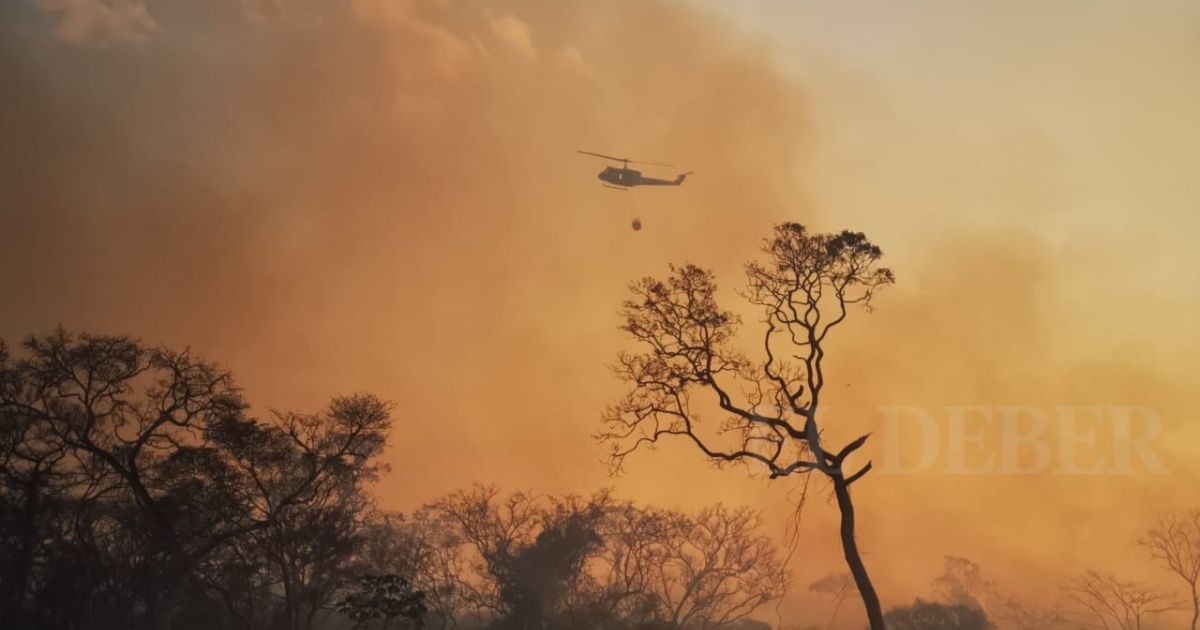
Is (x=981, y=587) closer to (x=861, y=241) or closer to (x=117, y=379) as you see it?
Answer: (x=861, y=241)

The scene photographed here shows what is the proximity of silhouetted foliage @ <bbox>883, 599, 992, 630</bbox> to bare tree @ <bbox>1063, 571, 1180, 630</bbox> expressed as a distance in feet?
44.4

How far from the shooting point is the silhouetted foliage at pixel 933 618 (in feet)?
213

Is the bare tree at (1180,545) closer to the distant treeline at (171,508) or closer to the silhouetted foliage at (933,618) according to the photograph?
the silhouetted foliage at (933,618)

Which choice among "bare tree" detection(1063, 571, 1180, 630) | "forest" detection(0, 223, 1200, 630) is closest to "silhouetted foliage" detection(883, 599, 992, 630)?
"forest" detection(0, 223, 1200, 630)

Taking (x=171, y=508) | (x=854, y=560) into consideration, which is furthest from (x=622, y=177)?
(x=854, y=560)

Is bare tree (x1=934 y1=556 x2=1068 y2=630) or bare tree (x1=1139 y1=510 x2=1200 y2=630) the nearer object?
bare tree (x1=1139 y1=510 x2=1200 y2=630)

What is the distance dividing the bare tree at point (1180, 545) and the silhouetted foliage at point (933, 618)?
50.6 feet

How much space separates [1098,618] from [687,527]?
3943 centimetres

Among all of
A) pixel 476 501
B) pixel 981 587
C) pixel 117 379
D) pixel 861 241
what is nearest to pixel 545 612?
pixel 476 501

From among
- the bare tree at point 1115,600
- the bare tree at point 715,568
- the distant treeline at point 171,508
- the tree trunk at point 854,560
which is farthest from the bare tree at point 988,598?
the tree trunk at point 854,560

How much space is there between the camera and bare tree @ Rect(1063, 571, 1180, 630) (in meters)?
72.5

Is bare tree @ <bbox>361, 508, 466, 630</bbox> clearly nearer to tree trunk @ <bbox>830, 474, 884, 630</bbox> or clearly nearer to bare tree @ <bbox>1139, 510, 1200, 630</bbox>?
tree trunk @ <bbox>830, 474, 884, 630</bbox>

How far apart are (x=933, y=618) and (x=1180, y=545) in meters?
22.0

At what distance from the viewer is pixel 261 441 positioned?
4097 centimetres
